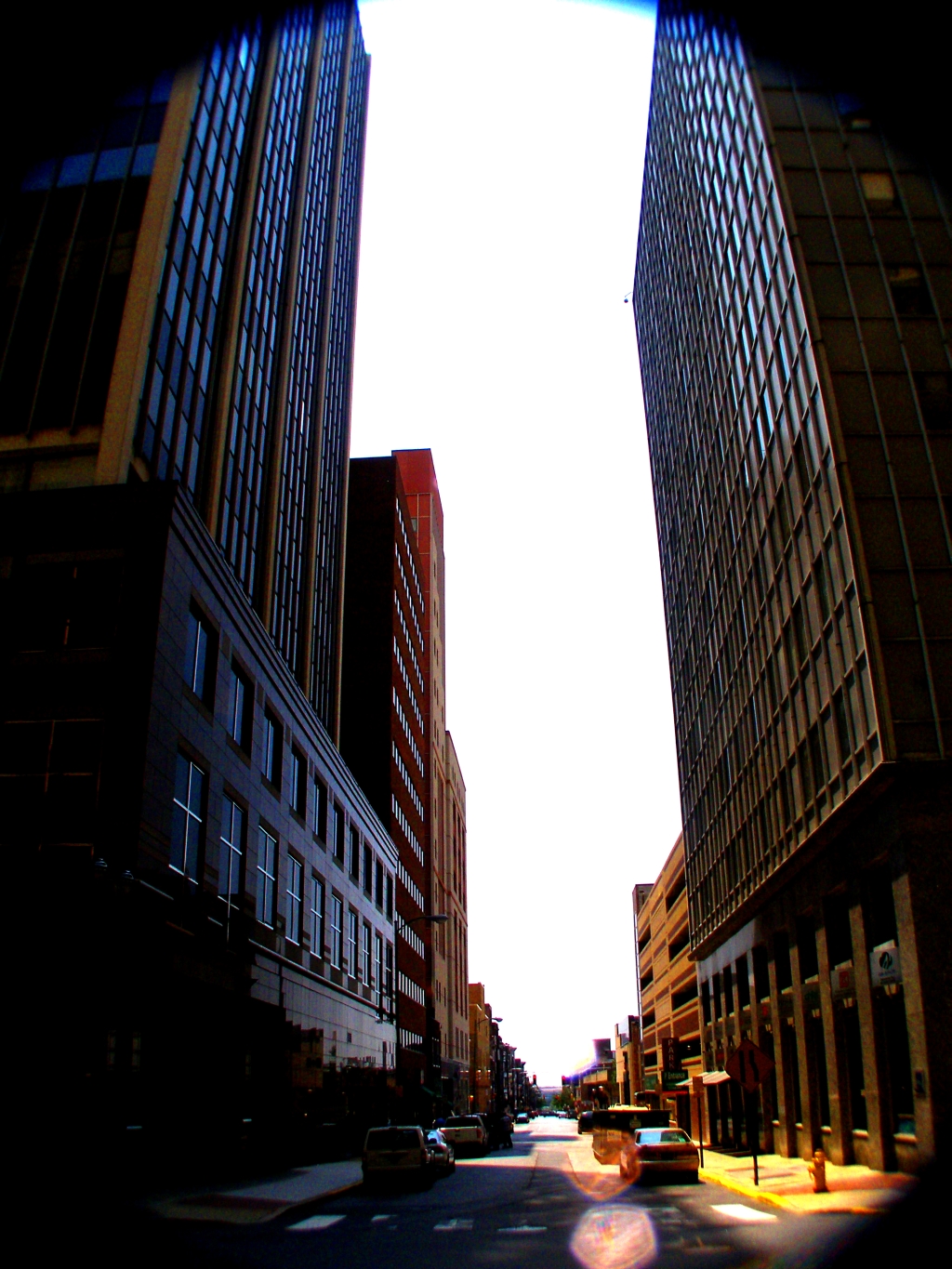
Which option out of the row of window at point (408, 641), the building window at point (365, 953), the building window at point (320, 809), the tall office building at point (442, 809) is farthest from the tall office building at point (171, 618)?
the tall office building at point (442, 809)

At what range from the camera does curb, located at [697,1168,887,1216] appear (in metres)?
16.7

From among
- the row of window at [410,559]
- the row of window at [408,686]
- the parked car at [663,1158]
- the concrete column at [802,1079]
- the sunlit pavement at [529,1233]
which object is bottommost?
the sunlit pavement at [529,1233]

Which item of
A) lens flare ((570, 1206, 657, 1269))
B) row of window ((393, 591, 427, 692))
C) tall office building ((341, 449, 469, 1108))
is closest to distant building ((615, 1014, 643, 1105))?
tall office building ((341, 449, 469, 1108))

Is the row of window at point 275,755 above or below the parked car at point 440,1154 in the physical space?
above

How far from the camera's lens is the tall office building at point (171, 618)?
24.8 m

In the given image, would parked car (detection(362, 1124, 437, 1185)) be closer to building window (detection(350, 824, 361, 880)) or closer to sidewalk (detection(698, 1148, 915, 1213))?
sidewalk (detection(698, 1148, 915, 1213))

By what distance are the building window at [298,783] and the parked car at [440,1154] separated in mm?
14092

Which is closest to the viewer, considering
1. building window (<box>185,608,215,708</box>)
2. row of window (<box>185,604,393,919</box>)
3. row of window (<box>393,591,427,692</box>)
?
building window (<box>185,608,215,708</box>)

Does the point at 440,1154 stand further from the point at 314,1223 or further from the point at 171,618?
the point at 171,618

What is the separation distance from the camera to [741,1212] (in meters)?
18.2

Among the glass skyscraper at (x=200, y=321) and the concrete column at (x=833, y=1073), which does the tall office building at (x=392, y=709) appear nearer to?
the glass skyscraper at (x=200, y=321)

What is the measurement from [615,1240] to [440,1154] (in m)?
19.4

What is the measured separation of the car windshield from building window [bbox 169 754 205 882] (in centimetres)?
866

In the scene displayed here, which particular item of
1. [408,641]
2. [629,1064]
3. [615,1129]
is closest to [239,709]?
[615,1129]
